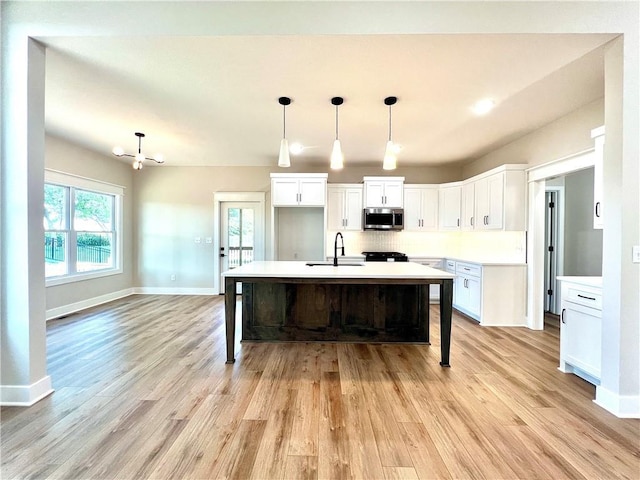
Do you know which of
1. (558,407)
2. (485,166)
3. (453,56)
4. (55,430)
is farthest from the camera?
(485,166)

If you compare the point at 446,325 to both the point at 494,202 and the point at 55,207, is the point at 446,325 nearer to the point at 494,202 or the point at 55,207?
the point at 494,202

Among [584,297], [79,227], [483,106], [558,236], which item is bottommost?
[584,297]

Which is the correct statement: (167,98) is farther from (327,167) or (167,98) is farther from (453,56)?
(327,167)

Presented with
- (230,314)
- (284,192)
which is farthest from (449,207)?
(230,314)

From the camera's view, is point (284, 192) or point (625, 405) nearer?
point (625, 405)

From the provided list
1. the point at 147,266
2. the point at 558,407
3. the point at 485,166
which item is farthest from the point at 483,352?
the point at 147,266

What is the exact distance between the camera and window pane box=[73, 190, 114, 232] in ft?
16.1

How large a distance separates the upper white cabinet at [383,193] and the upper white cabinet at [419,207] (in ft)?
0.65

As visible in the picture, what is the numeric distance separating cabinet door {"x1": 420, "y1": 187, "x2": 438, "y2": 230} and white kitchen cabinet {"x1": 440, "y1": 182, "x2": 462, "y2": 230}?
0.09 metres

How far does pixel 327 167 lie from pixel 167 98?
10.8 ft

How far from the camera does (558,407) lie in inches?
82.8

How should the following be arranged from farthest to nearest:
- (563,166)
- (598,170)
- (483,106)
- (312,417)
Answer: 1. (563,166)
2. (483,106)
3. (598,170)
4. (312,417)

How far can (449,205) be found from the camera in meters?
5.41

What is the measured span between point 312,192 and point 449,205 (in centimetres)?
250
